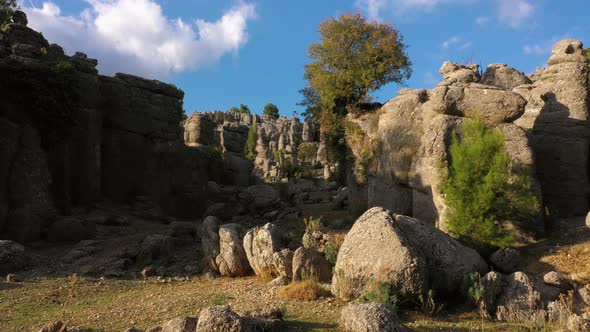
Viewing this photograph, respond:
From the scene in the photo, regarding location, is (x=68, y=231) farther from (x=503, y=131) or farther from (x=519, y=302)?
(x=503, y=131)

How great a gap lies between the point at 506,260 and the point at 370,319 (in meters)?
6.53

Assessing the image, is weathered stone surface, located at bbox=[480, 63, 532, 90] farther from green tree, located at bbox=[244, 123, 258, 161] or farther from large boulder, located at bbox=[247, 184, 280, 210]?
green tree, located at bbox=[244, 123, 258, 161]

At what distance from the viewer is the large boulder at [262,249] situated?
13.0 meters

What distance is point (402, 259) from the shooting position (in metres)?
9.91

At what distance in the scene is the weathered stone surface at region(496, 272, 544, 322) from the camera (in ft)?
32.1

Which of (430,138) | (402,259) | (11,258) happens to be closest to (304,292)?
(402,259)

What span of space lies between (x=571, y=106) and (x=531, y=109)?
4.51 feet

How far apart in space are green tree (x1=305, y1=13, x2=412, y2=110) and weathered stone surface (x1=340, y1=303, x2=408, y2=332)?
1703 cm

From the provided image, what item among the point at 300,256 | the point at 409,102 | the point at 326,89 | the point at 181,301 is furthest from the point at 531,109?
the point at 181,301

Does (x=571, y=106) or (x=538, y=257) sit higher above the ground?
(x=571, y=106)

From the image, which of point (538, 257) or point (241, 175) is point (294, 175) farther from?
point (538, 257)

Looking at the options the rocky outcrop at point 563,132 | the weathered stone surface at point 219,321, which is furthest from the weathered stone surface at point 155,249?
the rocky outcrop at point 563,132

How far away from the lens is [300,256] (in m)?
12.3

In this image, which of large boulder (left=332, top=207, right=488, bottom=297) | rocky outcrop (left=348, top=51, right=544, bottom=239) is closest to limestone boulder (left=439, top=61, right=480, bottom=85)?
rocky outcrop (left=348, top=51, right=544, bottom=239)
